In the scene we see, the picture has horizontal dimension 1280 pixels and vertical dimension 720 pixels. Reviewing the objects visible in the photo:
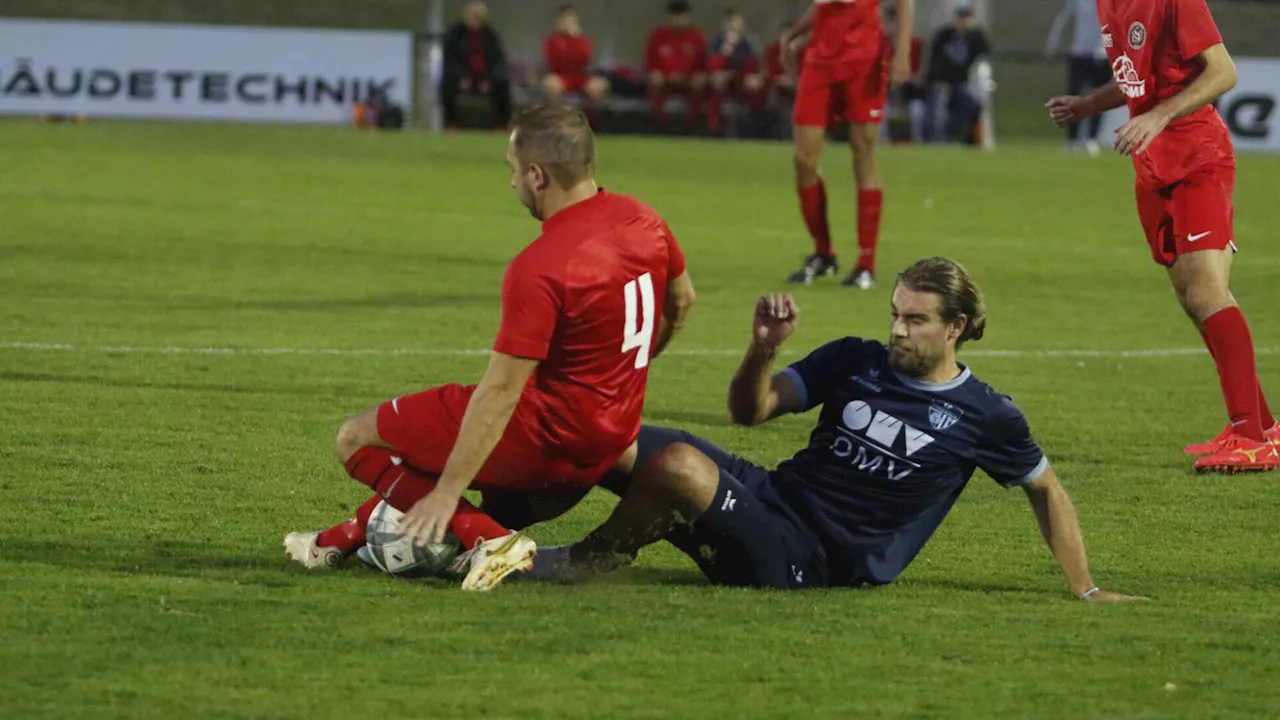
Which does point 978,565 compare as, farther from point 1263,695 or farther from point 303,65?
point 303,65

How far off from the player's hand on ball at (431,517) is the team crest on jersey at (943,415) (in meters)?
1.24

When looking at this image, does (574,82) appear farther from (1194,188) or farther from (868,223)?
(1194,188)

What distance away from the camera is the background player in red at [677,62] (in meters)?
28.4

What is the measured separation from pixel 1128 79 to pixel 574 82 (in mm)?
21219

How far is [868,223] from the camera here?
12.6 metres

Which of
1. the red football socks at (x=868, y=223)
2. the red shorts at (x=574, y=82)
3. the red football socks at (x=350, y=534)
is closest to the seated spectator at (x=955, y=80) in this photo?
the red shorts at (x=574, y=82)

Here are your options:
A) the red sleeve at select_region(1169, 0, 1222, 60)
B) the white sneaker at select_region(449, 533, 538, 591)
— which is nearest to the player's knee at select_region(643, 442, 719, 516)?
the white sneaker at select_region(449, 533, 538, 591)

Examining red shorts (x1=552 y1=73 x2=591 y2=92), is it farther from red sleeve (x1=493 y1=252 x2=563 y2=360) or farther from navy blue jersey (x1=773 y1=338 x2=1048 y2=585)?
red sleeve (x1=493 y1=252 x2=563 y2=360)

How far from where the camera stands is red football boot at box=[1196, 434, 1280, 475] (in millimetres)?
7125

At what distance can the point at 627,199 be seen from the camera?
4.93 m

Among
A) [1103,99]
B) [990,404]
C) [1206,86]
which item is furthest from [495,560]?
[1103,99]

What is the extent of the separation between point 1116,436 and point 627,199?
139 inches

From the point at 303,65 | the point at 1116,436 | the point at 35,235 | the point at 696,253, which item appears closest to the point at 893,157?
the point at 303,65

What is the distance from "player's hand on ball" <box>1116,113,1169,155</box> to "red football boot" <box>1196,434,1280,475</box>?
3.85 feet
